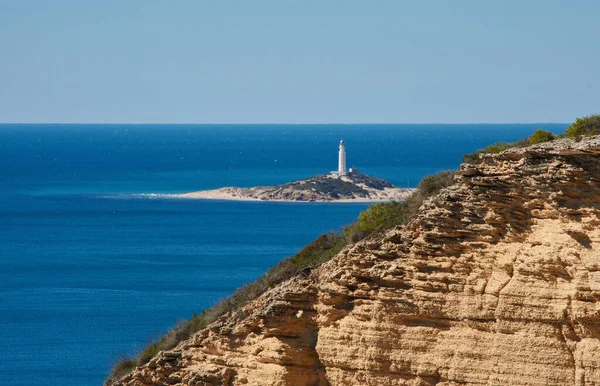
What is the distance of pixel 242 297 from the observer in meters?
23.2

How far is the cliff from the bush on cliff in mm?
105088

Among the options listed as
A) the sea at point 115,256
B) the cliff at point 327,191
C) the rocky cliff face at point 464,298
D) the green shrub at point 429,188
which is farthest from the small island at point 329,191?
the rocky cliff face at point 464,298

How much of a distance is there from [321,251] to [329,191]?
110226mm

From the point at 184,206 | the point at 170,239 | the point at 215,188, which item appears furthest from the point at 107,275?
the point at 215,188

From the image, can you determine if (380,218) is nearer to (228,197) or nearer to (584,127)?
(584,127)

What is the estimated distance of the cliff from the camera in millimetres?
132000

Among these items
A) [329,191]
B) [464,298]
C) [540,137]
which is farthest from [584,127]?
[329,191]

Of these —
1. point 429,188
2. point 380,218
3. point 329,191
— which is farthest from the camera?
point 329,191

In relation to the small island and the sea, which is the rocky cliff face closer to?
the sea

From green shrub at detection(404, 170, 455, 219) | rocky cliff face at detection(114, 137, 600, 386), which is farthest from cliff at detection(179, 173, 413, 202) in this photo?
rocky cliff face at detection(114, 137, 600, 386)

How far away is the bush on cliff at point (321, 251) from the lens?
2116 centimetres

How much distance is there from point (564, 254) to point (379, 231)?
4937mm

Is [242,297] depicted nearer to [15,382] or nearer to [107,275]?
[15,382]

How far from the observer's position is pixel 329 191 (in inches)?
5251
